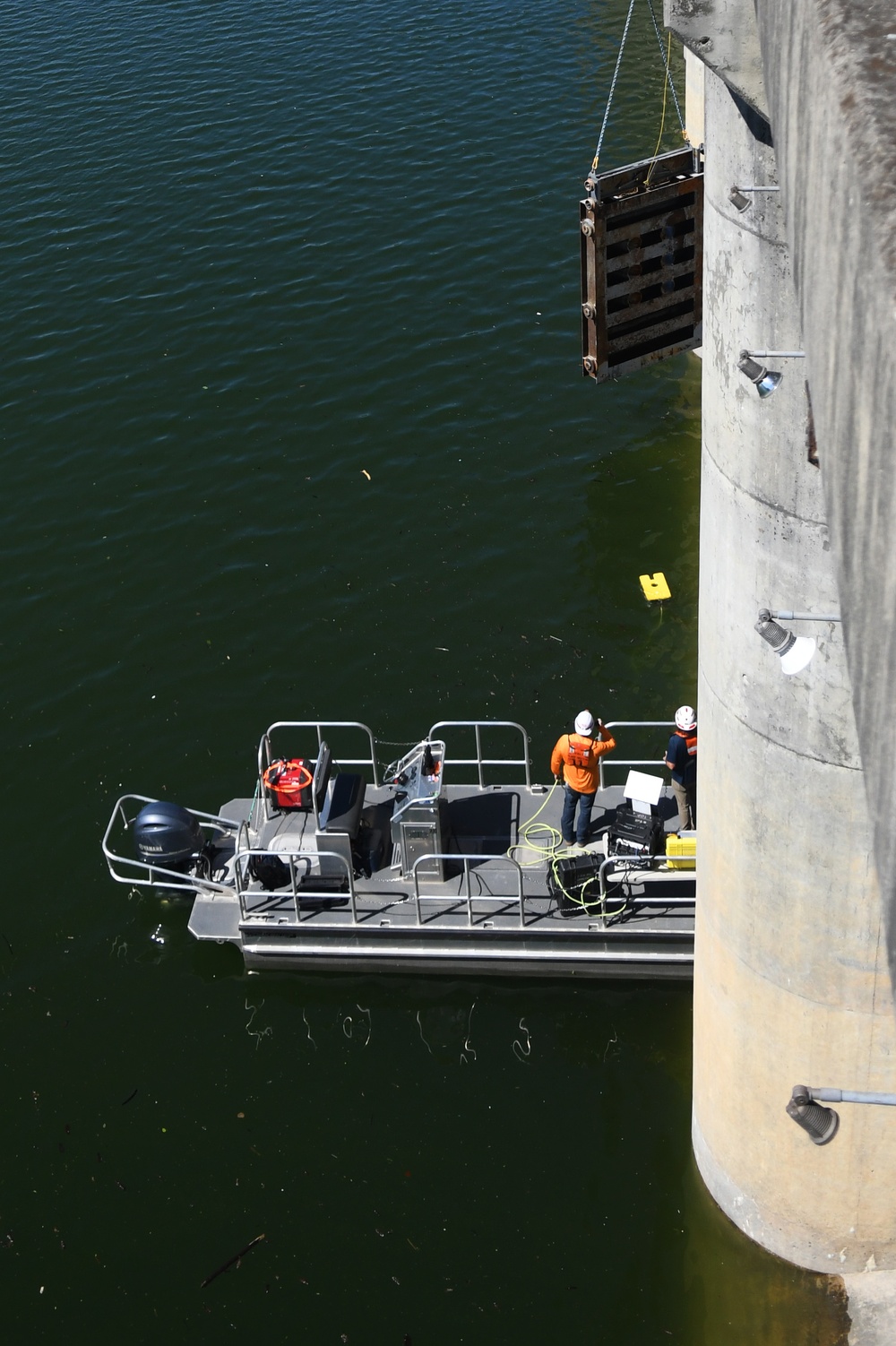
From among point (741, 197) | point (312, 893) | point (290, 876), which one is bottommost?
point (312, 893)

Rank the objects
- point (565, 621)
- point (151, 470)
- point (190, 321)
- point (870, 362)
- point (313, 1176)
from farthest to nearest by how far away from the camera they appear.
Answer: point (190, 321) → point (151, 470) → point (565, 621) → point (313, 1176) → point (870, 362)

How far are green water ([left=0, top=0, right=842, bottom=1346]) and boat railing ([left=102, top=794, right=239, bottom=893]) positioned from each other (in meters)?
0.30

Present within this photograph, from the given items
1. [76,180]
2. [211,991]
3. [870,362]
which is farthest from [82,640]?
[870,362]

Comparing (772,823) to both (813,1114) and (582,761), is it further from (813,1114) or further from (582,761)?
(582,761)

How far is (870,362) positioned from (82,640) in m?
18.5

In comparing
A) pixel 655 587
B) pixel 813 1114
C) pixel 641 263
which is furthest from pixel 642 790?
pixel 641 263

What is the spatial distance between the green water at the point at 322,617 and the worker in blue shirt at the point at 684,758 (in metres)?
2.10

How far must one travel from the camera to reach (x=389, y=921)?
1495 centimetres

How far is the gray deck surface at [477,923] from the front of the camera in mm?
14648

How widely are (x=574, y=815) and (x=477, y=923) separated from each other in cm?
160

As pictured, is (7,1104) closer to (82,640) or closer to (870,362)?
(82,640)

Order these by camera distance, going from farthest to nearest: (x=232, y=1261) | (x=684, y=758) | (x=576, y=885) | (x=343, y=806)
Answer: (x=343, y=806)
(x=684, y=758)
(x=576, y=885)
(x=232, y=1261)

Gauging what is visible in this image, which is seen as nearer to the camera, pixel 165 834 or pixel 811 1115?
pixel 811 1115

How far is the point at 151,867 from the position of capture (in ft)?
50.4
